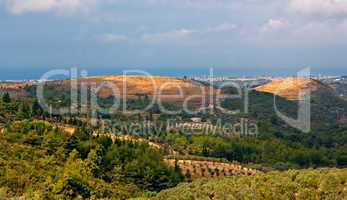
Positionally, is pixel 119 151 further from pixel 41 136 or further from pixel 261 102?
pixel 261 102

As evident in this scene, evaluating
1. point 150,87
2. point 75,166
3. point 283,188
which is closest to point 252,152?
point 75,166

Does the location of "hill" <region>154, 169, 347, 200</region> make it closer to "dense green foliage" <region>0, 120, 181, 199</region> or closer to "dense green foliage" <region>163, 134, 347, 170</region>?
"dense green foliage" <region>0, 120, 181, 199</region>

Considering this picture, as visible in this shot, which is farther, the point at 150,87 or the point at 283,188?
the point at 150,87

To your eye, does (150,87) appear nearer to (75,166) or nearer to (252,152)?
(252,152)

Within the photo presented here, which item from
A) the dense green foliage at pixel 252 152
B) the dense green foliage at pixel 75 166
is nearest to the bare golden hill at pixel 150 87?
the dense green foliage at pixel 252 152

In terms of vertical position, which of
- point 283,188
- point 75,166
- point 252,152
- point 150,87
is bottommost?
point 252,152

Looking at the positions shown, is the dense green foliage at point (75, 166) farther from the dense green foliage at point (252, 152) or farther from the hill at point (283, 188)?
the dense green foliage at point (252, 152)

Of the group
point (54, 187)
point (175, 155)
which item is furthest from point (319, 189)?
→ point (175, 155)

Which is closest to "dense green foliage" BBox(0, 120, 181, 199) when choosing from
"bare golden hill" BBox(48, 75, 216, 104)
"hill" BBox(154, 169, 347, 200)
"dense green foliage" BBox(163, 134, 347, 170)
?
"hill" BBox(154, 169, 347, 200)
